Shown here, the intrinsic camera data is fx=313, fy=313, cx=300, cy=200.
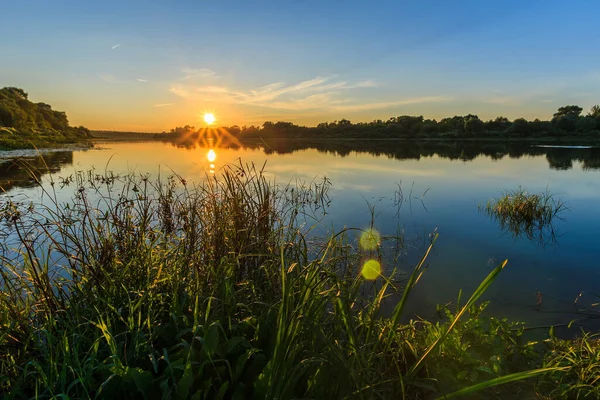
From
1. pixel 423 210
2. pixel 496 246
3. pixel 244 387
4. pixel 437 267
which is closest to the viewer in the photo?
pixel 244 387

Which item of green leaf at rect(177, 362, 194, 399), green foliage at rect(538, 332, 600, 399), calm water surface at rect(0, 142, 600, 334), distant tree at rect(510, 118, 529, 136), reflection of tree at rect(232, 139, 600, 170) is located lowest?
calm water surface at rect(0, 142, 600, 334)

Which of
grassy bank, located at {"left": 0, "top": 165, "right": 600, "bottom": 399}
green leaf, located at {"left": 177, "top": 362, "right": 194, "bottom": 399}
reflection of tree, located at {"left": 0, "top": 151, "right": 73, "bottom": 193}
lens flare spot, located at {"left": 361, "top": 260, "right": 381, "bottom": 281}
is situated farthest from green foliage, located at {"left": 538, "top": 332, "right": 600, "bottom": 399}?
reflection of tree, located at {"left": 0, "top": 151, "right": 73, "bottom": 193}

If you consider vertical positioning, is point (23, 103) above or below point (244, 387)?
above

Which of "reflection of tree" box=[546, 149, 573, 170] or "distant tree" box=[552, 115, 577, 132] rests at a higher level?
"distant tree" box=[552, 115, 577, 132]

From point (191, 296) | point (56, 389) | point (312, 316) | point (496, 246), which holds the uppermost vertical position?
point (312, 316)

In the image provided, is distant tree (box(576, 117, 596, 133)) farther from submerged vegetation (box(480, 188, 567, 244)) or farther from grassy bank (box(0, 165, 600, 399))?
grassy bank (box(0, 165, 600, 399))

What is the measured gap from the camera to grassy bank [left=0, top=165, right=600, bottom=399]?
1.77 metres

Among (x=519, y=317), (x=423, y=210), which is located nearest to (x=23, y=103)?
(x=423, y=210)

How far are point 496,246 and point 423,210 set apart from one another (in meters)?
4.00

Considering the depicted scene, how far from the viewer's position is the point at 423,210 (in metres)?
11.6

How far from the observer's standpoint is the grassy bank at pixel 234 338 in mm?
1771

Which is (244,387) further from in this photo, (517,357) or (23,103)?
(23,103)

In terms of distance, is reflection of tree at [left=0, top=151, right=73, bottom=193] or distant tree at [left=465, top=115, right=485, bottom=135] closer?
reflection of tree at [left=0, top=151, right=73, bottom=193]

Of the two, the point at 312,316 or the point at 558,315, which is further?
the point at 558,315
